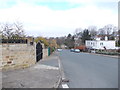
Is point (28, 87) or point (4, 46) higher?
point (4, 46)

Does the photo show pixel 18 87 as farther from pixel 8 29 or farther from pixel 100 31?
pixel 100 31

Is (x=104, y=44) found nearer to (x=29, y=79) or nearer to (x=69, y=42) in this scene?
(x=69, y=42)

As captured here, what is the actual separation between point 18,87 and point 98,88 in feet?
9.73

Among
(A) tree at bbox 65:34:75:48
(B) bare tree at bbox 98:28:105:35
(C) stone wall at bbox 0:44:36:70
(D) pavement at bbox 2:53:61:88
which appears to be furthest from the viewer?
(A) tree at bbox 65:34:75:48

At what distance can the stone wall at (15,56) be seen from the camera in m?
10.9

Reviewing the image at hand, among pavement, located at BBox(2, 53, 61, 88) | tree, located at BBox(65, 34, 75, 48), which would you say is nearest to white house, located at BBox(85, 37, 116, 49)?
tree, located at BBox(65, 34, 75, 48)

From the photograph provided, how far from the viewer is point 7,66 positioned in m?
11.0

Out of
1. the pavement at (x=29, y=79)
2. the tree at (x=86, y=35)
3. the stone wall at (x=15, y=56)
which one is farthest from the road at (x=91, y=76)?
the tree at (x=86, y=35)

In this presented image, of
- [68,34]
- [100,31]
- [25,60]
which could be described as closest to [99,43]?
[100,31]

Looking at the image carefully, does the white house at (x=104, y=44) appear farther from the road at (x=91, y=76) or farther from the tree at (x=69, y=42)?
the road at (x=91, y=76)

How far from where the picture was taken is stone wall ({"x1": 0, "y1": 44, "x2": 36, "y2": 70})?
35.9 ft

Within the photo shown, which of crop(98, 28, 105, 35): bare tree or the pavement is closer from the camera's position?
the pavement

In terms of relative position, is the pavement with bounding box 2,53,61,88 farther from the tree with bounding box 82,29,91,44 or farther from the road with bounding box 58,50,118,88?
the tree with bounding box 82,29,91,44

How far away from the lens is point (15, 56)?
11.4 meters
